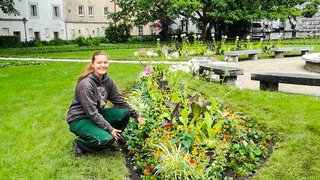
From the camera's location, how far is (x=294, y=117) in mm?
6082

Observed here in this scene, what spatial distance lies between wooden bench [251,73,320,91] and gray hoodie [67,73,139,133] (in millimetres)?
3991

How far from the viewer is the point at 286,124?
577 cm

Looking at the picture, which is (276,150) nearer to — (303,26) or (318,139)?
(318,139)

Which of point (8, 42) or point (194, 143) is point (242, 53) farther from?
point (8, 42)

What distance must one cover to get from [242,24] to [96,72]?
3343 centimetres

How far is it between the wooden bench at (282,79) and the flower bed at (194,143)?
A: 83.4 inches

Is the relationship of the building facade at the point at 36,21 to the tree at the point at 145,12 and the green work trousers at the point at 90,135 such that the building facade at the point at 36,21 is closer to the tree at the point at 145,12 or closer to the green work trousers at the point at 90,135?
the tree at the point at 145,12

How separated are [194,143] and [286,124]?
6.10ft

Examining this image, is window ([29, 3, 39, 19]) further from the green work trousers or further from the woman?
the green work trousers

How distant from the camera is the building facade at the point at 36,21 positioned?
124 ft

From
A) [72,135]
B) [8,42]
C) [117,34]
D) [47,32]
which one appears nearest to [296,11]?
[117,34]

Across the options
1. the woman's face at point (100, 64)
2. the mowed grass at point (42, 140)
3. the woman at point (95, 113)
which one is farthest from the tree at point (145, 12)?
the woman's face at point (100, 64)

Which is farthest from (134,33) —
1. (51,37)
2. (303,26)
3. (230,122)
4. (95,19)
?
(230,122)

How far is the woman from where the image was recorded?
4629mm
